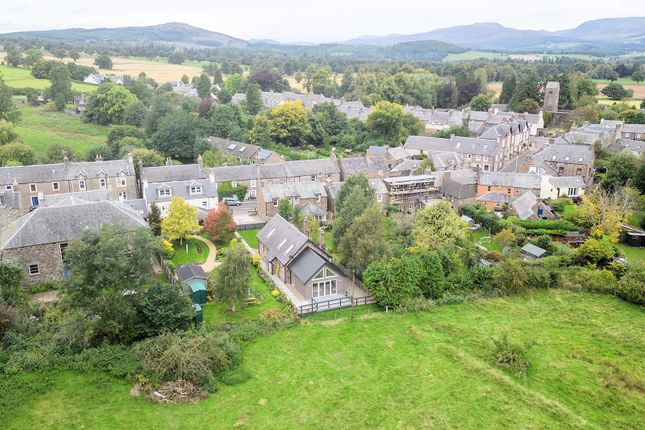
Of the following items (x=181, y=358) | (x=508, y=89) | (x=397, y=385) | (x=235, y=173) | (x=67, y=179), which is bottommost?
(x=397, y=385)

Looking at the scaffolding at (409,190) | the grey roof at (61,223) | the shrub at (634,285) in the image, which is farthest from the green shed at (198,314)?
the scaffolding at (409,190)

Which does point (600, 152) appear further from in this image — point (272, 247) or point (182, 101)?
point (182, 101)

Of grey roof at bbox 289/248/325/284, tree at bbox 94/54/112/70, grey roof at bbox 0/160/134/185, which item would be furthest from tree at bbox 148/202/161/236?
tree at bbox 94/54/112/70

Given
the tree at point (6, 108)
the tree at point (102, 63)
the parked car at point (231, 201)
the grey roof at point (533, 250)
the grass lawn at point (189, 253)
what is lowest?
the grass lawn at point (189, 253)

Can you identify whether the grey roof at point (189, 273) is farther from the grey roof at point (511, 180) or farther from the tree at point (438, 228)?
the grey roof at point (511, 180)

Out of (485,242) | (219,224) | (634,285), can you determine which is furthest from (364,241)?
(634,285)

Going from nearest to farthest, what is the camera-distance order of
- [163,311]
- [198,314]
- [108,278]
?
[108,278], [163,311], [198,314]

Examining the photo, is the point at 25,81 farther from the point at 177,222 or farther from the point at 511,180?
the point at 511,180
